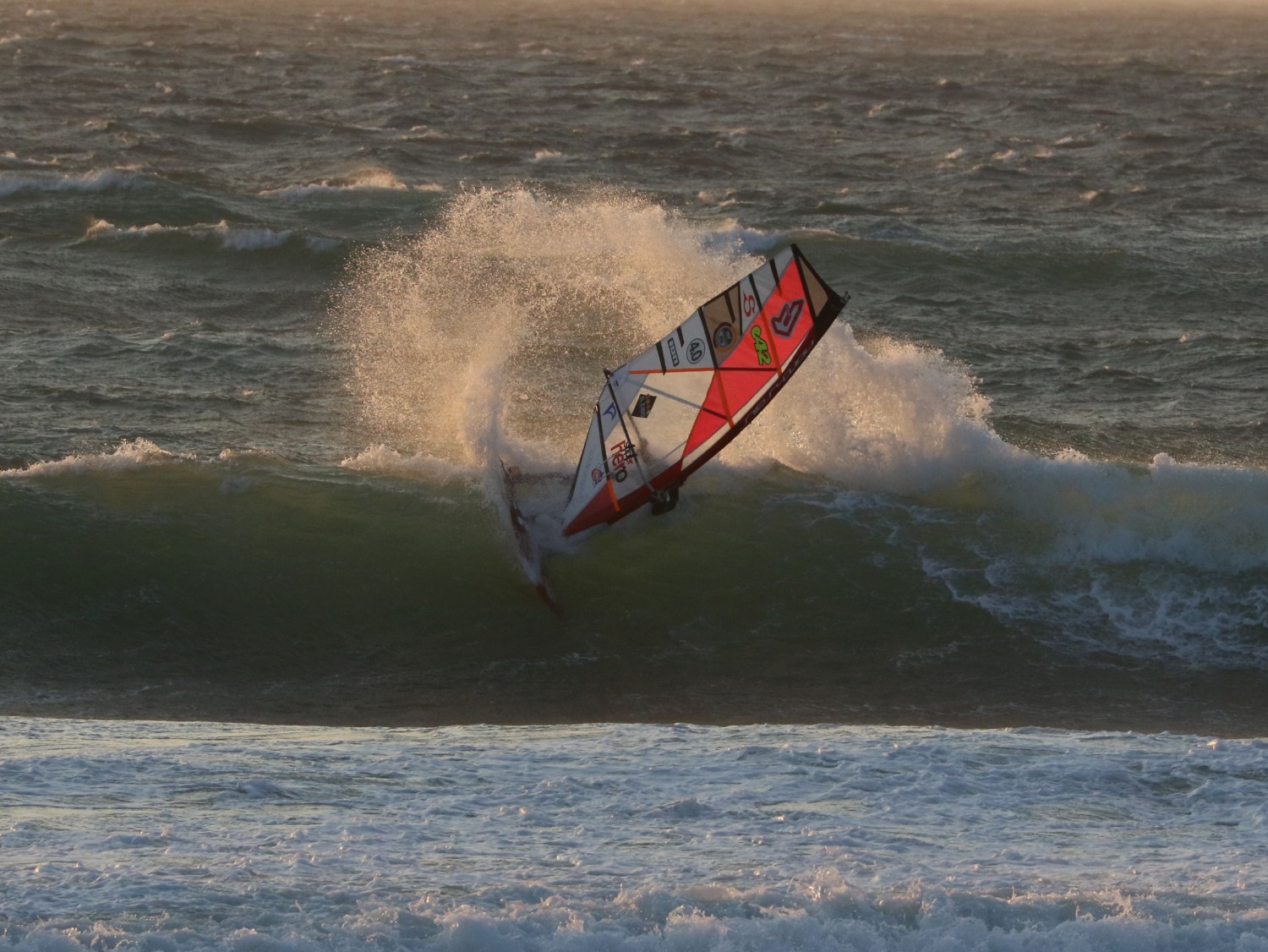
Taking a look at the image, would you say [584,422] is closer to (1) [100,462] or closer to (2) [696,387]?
(2) [696,387]

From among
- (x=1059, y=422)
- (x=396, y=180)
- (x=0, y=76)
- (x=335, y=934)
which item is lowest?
(x=335, y=934)

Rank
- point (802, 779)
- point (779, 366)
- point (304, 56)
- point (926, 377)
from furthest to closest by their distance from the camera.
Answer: point (304, 56)
point (926, 377)
point (779, 366)
point (802, 779)

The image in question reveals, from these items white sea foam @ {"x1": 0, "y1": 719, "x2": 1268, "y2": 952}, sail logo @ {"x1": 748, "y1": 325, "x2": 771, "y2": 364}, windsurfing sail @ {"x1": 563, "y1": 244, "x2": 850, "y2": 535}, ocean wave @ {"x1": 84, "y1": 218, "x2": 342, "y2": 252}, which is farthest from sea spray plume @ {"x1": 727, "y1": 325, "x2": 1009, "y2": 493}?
ocean wave @ {"x1": 84, "y1": 218, "x2": 342, "y2": 252}

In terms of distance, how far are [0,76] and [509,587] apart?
131ft

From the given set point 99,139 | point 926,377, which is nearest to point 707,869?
point 926,377

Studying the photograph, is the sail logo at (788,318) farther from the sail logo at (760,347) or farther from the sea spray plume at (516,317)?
the sea spray plume at (516,317)

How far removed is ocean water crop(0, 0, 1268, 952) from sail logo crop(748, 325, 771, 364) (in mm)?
1907

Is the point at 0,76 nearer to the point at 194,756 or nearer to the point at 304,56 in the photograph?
the point at 304,56

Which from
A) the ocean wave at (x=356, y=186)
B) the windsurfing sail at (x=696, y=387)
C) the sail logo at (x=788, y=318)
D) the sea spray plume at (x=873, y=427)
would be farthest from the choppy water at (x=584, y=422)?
the sail logo at (x=788, y=318)

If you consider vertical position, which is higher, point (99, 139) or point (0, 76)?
point (0, 76)

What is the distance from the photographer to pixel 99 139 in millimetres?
35969

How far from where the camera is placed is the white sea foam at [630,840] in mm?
7328

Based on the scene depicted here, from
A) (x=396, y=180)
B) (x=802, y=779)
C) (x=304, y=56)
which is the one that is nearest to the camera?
(x=802, y=779)

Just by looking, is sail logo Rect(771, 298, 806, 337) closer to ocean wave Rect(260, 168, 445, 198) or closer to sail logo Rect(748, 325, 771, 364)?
sail logo Rect(748, 325, 771, 364)
